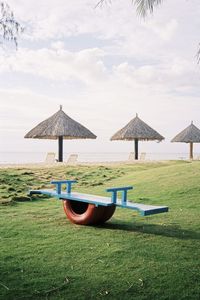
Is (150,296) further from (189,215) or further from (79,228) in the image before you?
(189,215)

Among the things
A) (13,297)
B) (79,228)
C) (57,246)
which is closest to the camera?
(13,297)

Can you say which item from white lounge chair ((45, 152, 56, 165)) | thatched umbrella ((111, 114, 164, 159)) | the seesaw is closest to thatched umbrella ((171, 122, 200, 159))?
thatched umbrella ((111, 114, 164, 159))

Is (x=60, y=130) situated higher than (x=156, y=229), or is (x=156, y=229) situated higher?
(x=60, y=130)

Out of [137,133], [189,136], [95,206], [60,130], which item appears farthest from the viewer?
[189,136]

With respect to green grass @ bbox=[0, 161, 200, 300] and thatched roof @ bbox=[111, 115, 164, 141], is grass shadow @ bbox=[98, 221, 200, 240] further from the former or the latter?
thatched roof @ bbox=[111, 115, 164, 141]

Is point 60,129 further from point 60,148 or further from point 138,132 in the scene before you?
point 138,132

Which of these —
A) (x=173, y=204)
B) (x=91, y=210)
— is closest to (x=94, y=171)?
(x=173, y=204)

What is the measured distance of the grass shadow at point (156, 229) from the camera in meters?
5.21

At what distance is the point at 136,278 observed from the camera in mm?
3635

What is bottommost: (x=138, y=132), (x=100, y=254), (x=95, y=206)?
(x=100, y=254)

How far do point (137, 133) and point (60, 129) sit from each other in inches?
210

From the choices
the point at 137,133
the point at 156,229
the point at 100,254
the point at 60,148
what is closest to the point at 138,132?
the point at 137,133

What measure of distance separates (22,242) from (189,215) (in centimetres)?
310

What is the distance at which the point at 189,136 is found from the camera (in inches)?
1044
